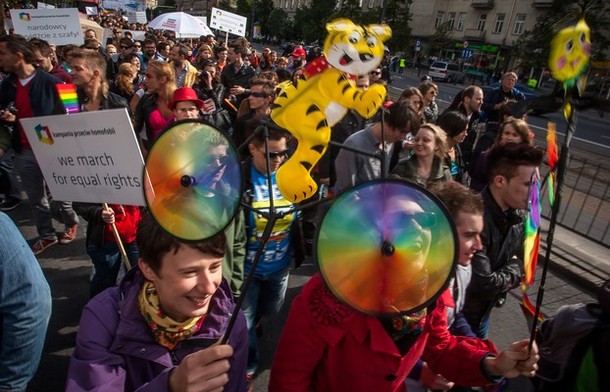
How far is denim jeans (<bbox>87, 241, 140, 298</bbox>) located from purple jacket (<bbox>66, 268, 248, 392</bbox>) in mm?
1450

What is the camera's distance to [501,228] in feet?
7.11

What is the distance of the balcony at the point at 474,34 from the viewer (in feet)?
127

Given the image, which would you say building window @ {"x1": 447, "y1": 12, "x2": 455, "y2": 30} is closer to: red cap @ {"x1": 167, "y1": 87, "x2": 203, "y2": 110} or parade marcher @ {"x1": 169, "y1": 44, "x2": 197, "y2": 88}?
parade marcher @ {"x1": 169, "y1": 44, "x2": 197, "y2": 88}

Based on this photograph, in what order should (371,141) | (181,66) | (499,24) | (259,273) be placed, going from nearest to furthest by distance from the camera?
(259,273), (371,141), (181,66), (499,24)

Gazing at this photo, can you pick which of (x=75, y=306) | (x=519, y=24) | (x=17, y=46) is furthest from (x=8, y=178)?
(x=519, y=24)

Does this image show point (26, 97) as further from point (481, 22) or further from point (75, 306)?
point (481, 22)

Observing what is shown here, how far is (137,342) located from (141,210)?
1.67 metres

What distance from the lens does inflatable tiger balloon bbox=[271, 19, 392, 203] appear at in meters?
1.00

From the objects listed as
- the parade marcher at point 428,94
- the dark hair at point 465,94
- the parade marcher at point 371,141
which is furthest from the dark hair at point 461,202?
the parade marcher at point 428,94

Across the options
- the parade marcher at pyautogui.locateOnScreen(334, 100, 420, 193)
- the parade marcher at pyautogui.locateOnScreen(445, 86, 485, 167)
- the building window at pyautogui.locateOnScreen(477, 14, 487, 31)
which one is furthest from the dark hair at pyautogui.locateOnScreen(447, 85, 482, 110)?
the building window at pyautogui.locateOnScreen(477, 14, 487, 31)

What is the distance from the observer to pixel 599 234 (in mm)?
5285

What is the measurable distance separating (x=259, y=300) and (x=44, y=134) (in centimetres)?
160

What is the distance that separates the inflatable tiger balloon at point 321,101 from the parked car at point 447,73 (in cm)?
3148

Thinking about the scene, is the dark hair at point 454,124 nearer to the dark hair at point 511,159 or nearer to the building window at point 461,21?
the dark hair at point 511,159
